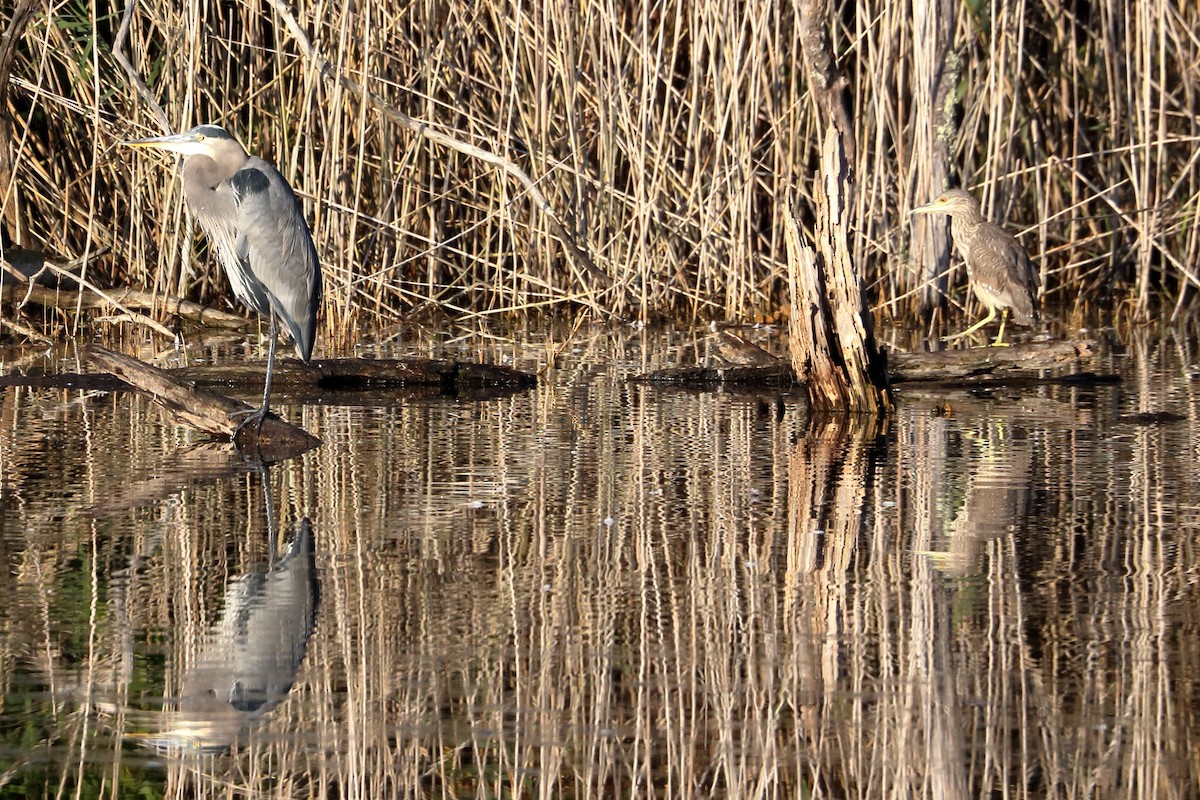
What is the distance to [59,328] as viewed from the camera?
10812 millimetres

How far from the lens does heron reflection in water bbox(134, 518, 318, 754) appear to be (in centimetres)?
355

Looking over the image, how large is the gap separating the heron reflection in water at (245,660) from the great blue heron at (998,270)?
5783 mm

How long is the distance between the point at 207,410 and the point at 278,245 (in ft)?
2.77

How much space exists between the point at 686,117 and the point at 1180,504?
22.9 ft

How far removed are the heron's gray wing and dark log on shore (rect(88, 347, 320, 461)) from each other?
0.68 m

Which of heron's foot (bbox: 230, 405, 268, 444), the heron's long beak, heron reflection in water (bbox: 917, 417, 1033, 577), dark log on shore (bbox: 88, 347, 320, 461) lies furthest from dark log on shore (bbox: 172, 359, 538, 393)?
heron reflection in water (bbox: 917, 417, 1033, 577)

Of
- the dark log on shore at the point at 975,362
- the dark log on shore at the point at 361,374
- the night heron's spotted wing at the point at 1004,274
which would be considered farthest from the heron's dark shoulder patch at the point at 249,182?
the night heron's spotted wing at the point at 1004,274

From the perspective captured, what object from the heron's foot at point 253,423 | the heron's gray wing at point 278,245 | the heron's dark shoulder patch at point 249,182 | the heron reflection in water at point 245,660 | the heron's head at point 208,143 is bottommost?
the heron reflection in water at point 245,660

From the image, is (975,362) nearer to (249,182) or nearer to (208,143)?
(249,182)

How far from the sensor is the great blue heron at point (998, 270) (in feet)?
32.7

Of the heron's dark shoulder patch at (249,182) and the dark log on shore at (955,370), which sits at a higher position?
the heron's dark shoulder patch at (249,182)

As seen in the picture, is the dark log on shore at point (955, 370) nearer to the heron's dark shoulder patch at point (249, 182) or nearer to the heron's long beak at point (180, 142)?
the heron's dark shoulder patch at point (249, 182)

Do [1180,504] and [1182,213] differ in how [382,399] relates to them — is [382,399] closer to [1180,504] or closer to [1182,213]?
[1180,504]

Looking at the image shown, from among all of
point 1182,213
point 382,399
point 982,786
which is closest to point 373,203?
point 382,399
